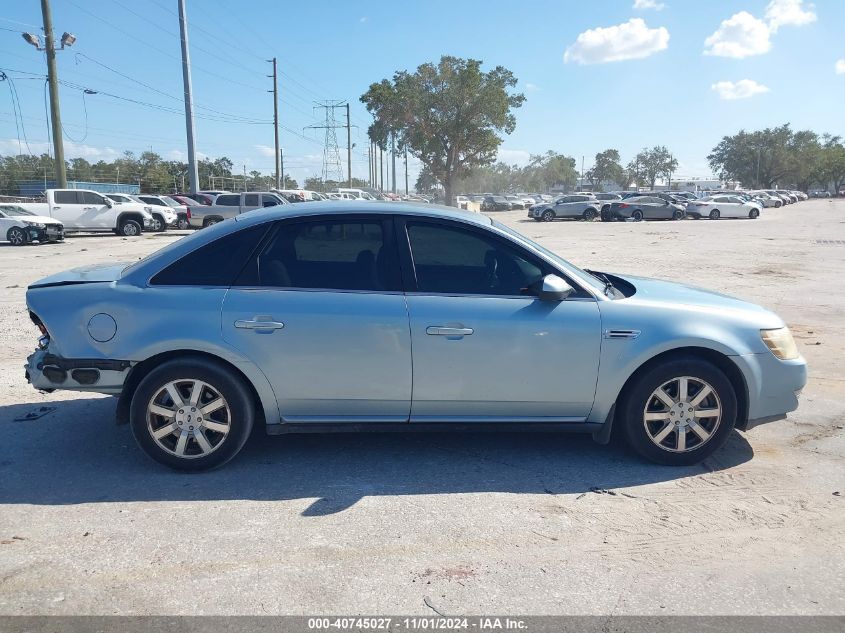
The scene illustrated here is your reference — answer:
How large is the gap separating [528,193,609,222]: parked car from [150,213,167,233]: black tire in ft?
82.2

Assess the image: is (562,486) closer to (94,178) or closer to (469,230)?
(469,230)

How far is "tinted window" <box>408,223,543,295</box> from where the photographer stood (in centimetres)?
416

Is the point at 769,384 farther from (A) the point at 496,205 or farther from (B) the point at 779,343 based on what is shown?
(A) the point at 496,205

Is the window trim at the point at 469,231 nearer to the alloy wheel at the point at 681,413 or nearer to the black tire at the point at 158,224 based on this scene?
the alloy wheel at the point at 681,413

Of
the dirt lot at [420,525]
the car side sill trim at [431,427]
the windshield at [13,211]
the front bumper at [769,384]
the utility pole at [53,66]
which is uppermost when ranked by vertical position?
the utility pole at [53,66]

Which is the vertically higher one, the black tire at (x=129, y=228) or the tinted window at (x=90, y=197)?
the tinted window at (x=90, y=197)

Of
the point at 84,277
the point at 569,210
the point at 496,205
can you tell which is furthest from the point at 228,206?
the point at 496,205

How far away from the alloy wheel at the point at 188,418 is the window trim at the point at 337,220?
712 millimetres

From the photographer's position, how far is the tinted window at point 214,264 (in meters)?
4.14

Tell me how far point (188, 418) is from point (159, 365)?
38 centimetres

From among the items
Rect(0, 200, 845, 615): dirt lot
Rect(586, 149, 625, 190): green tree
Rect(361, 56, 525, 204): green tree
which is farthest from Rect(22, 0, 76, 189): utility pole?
Rect(586, 149, 625, 190): green tree

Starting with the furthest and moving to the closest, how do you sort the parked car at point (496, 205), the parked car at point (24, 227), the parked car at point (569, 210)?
the parked car at point (496, 205) → the parked car at point (569, 210) → the parked car at point (24, 227)

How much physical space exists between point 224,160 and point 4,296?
9843cm

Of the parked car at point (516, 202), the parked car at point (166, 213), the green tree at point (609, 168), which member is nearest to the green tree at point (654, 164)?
the green tree at point (609, 168)
